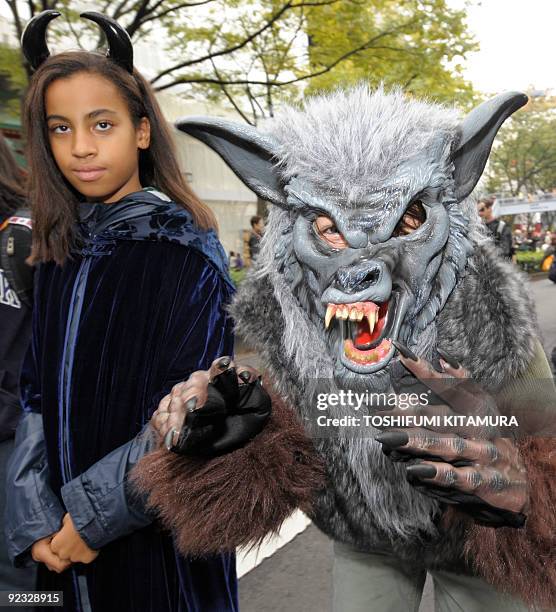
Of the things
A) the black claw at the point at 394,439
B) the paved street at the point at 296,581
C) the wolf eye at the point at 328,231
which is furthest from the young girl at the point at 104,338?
the paved street at the point at 296,581

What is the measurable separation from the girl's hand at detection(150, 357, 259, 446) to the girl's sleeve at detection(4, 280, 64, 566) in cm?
61

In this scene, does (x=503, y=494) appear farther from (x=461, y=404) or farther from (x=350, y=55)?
(x=350, y=55)

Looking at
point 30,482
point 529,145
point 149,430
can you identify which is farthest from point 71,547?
point 529,145

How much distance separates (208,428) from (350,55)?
7030 millimetres

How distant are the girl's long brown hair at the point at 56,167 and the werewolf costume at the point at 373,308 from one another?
0.41 metres

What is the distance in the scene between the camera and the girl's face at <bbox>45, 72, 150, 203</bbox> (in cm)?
160

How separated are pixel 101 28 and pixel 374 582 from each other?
5.23ft

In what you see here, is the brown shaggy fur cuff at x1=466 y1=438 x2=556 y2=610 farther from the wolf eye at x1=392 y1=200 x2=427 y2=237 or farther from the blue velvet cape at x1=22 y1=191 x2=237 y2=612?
the blue velvet cape at x1=22 y1=191 x2=237 y2=612

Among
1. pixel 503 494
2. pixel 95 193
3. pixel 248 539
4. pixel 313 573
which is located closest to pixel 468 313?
pixel 503 494

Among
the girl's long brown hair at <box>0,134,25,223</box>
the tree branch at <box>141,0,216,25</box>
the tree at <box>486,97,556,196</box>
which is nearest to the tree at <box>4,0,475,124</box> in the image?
the tree branch at <box>141,0,216,25</box>

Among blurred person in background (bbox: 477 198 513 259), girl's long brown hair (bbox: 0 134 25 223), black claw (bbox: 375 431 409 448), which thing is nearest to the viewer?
black claw (bbox: 375 431 409 448)

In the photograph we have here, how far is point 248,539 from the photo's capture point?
131 centimetres

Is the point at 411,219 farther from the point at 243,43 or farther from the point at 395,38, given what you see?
the point at 395,38

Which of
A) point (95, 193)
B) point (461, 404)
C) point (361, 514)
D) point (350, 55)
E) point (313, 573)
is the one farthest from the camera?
point (350, 55)
